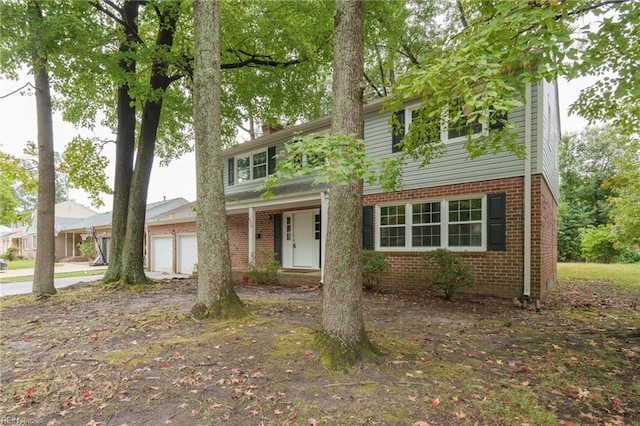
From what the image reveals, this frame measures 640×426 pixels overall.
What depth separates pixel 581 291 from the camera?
9.61 m

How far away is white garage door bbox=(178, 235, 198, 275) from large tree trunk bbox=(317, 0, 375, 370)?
13.1 meters

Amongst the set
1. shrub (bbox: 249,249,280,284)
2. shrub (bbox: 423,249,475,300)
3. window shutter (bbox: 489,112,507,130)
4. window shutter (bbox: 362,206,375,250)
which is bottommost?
shrub (bbox: 249,249,280,284)

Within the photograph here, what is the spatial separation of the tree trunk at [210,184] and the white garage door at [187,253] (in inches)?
427

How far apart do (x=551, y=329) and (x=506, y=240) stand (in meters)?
2.55

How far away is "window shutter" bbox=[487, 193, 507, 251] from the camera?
25.0ft

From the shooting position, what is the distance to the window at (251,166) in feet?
43.5

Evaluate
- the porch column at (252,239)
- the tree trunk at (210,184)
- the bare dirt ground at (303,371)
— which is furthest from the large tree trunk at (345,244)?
the porch column at (252,239)

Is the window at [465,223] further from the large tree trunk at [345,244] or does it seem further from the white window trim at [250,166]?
the white window trim at [250,166]

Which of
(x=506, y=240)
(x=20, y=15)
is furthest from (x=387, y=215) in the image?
(x=20, y=15)

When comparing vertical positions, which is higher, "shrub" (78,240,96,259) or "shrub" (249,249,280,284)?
"shrub" (249,249,280,284)

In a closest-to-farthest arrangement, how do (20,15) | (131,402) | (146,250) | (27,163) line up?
(131,402) → (20,15) → (27,163) → (146,250)

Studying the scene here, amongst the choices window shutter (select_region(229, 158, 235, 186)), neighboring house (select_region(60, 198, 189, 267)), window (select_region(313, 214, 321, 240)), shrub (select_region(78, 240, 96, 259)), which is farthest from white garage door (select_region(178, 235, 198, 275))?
shrub (select_region(78, 240, 96, 259))

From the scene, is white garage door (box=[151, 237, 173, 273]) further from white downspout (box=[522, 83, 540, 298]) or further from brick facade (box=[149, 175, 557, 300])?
white downspout (box=[522, 83, 540, 298])

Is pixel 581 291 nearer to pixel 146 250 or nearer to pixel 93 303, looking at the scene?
pixel 93 303
